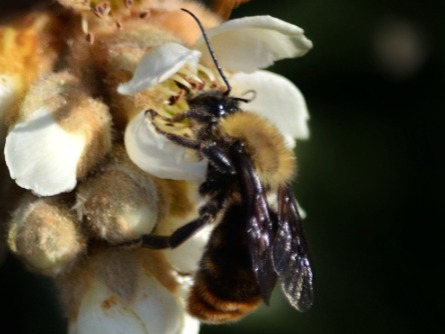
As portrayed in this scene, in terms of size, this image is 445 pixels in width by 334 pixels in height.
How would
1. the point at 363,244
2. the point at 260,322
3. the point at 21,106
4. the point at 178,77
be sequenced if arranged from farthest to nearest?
the point at 363,244 < the point at 260,322 < the point at 178,77 < the point at 21,106

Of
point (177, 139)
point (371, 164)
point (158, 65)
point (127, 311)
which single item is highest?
point (158, 65)

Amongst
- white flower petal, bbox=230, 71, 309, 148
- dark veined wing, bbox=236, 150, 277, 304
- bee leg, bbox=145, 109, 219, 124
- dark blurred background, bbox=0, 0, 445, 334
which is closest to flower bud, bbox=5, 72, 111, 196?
bee leg, bbox=145, 109, 219, 124

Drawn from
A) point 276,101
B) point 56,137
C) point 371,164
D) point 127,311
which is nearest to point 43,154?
point 56,137

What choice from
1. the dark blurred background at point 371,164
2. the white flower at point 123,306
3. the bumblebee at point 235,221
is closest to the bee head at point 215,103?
the bumblebee at point 235,221

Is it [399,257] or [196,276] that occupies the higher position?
[196,276]

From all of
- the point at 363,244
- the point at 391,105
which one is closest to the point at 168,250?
the point at 363,244

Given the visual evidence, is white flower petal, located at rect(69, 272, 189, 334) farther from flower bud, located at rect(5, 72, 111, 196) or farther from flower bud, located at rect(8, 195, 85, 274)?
flower bud, located at rect(5, 72, 111, 196)

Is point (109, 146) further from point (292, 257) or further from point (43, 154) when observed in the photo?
point (292, 257)

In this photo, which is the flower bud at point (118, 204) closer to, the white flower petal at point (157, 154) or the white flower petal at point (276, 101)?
the white flower petal at point (157, 154)

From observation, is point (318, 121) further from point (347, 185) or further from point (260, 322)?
point (260, 322)
